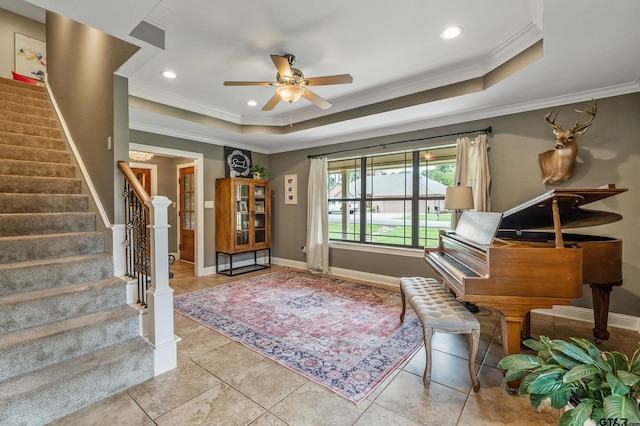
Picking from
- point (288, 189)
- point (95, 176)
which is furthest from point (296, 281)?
point (95, 176)

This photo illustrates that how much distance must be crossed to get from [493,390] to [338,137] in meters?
4.09

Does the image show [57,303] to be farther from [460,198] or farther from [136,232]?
[460,198]

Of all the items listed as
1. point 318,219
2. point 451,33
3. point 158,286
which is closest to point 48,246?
point 158,286

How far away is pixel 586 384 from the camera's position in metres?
1.05

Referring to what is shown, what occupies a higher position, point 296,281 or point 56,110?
point 56,110

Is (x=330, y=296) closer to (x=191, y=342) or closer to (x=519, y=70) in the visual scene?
(x=191, y=342)

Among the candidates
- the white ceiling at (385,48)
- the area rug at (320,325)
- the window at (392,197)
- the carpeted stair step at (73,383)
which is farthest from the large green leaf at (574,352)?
the window at (392,197)

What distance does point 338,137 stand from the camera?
5.04 m

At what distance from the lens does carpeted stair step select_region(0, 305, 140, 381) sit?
167cm

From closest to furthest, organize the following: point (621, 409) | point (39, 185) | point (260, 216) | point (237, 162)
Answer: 1. point (621, 409)
2. point (39, 185)
3. point (237, 162)
4. point (260, 216)

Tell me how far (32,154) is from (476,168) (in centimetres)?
507

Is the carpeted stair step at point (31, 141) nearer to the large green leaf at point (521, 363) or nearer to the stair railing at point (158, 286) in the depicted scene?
the stair railing at point (158, 286)

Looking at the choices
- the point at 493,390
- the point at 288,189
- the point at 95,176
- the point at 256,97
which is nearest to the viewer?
the point at 493,390

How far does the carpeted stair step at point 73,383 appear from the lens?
1.53 m
